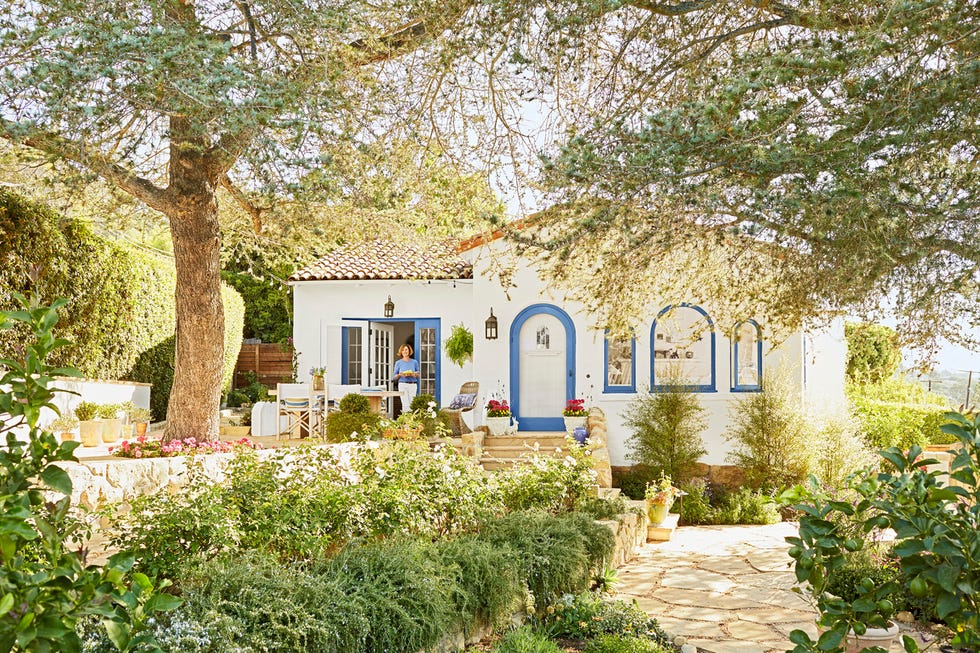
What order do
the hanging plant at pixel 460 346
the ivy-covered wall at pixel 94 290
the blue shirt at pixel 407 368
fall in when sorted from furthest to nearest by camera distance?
the hanging plant at pixel 460 346, the blue shirt at pixel 407 368, the ivy-covered wall at pixel 94 290

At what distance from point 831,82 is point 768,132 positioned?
1.87 ft

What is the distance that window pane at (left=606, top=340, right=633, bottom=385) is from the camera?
1374 centimetres

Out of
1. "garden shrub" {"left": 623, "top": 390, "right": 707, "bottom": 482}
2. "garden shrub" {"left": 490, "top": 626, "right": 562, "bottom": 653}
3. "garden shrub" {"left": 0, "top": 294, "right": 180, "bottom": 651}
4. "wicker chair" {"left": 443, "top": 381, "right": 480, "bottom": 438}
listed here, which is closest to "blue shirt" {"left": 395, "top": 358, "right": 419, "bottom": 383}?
"wicker chair" {"left": 443, "top": 381, "right": 480, "bottom": 438}

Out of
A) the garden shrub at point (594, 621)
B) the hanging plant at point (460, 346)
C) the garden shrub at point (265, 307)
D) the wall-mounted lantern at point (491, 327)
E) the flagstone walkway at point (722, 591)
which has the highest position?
the garden shrub at point (265, 307)

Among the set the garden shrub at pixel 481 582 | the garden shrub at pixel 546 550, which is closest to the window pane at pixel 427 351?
the garden shrub at pixel 546 550

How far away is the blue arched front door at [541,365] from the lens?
13836 mm

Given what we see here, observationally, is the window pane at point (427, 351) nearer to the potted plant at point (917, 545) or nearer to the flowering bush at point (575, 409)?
the flowering bush at point (575, 409)

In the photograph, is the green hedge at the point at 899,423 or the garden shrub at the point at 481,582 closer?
the garden shrub at the point at 481,582

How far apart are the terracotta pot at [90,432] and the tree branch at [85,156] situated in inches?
108

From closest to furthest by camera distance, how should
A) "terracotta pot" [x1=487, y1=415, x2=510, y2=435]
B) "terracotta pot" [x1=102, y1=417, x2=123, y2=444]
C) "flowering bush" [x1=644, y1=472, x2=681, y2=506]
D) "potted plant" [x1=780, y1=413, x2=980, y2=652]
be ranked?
1. "potted plant" [x1=780, y1=413, x2=980, y2=652]
2. "terracotta pot" [x1=102, y1=417, x2=123, y2=444]
3. "flowering bush" [x1=644, y1=472, x2=681, y2=506]
4. "terracotta pot" [x1=487, y1=415, x2=510, y2=435]

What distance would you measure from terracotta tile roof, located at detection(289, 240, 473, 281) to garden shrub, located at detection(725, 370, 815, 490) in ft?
19.5

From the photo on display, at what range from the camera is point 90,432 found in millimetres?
9680

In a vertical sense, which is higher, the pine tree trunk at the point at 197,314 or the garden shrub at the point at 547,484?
the pine tree trunk at the point at 197,314

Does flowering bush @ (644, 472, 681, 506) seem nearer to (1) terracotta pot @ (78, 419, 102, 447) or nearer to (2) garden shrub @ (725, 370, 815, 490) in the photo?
(2) garden shrub @ (725, 370, 815, 490)
